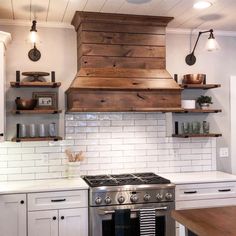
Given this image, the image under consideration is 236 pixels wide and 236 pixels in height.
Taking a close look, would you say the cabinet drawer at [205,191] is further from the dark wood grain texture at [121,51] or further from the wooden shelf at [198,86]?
the dark wood grain texture at [121,51]

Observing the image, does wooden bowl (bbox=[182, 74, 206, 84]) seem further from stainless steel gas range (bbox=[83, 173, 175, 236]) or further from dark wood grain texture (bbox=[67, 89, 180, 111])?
stainless steel gas range (bbox=[83, 173, 175, 236])

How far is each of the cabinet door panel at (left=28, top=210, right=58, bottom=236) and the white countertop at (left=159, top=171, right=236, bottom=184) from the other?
4.10 ft

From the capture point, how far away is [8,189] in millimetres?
3279

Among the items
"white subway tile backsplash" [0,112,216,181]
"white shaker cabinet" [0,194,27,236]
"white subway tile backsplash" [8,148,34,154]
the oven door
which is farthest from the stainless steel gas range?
"white subway tile backsplash" [8,148,34,154]

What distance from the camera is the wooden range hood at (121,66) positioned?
3.57m

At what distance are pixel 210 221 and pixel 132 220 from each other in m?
1.39

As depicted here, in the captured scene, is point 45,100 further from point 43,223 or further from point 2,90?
point 43,223

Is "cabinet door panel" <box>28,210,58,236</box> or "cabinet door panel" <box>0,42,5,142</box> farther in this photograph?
"cabinet door panel" <box>0,42,5,142</box>

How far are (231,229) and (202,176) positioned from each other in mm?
2009

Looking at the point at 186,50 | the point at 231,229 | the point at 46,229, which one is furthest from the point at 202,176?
the point at 231,229

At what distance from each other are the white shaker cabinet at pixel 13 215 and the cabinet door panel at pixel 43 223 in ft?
0.21

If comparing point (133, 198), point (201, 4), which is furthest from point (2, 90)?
point (201, 4)

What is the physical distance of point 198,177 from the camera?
3.85 metres

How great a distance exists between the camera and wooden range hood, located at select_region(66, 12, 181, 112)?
357 cm
